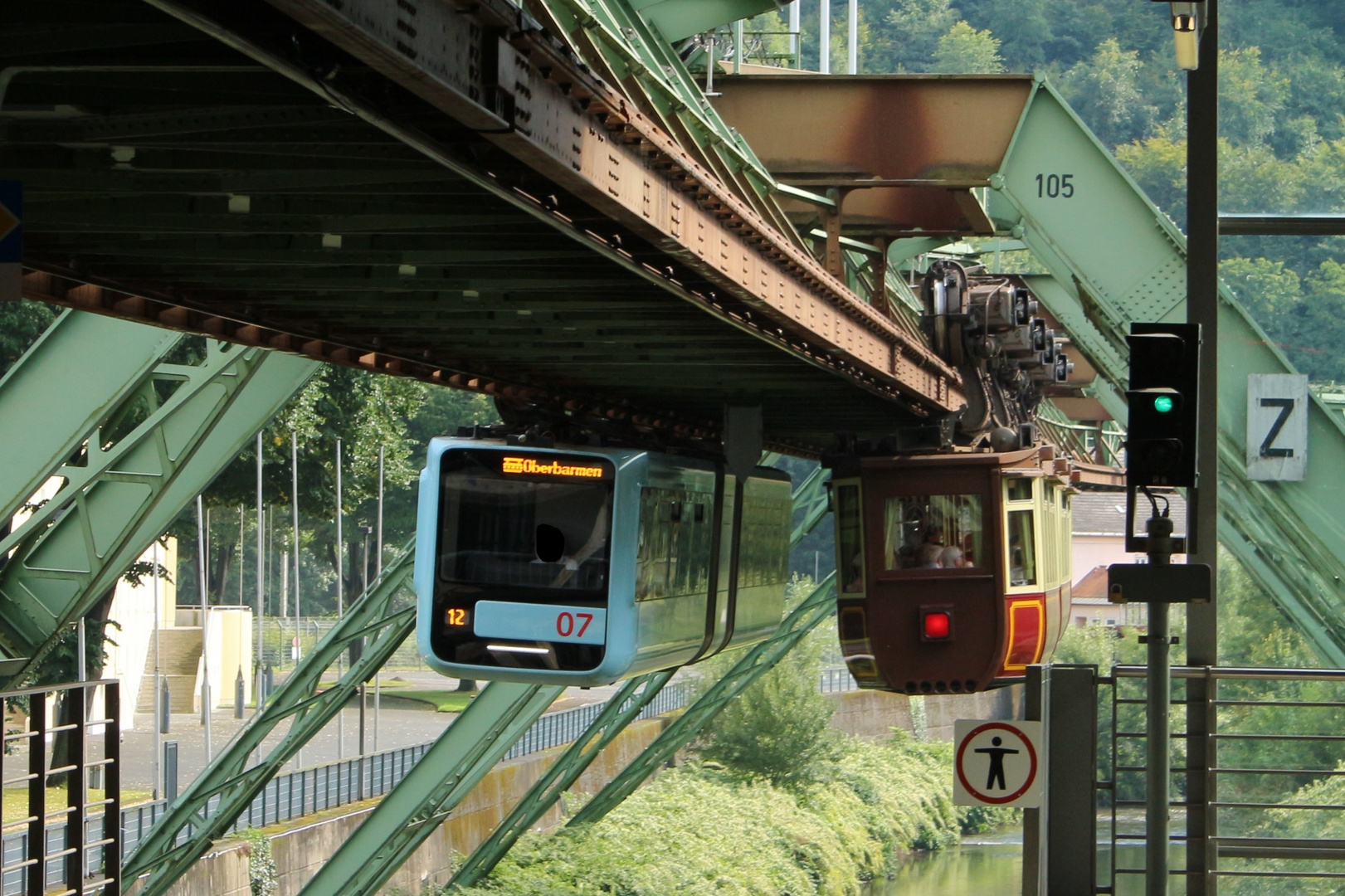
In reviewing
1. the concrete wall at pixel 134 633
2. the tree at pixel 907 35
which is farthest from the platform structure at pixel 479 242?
the concrete wall at pixel 134 633

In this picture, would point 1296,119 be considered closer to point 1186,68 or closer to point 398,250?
point 1186,68

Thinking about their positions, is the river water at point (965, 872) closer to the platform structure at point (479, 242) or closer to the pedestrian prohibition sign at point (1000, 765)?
the platform structure at point (479, 242)

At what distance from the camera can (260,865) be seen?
23.5 metres

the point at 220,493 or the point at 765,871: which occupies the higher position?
the point at 220,493

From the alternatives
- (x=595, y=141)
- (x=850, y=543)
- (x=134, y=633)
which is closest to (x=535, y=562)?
(x=850, y=543)

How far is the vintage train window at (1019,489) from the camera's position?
1622cm

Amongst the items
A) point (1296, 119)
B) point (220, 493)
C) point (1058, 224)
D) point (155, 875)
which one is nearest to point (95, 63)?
point (1296, 119)

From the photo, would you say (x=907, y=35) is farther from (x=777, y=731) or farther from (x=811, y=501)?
(x=777, y=731)

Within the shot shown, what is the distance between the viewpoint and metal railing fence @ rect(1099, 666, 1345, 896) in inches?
299

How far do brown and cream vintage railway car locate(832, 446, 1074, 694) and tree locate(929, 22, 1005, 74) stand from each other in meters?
3.61

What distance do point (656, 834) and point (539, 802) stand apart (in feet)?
24.5

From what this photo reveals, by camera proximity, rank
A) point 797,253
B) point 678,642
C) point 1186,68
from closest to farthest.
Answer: point 1186,68, point 797,253, point 678,642

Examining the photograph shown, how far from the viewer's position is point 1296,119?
30.8 ft

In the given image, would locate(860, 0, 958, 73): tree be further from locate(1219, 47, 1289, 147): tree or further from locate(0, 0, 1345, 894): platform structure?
locate(1219, 47, 1289, 147): tree
